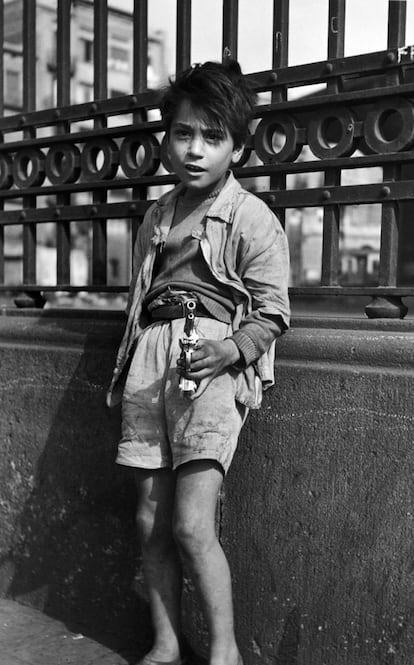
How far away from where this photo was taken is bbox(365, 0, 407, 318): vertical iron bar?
9.71ft

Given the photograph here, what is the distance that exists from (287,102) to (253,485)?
1350 millimetres

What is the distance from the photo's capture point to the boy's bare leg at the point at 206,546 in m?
2.81

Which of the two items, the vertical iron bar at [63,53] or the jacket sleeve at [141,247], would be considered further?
the vertical iron bar at [63,53]

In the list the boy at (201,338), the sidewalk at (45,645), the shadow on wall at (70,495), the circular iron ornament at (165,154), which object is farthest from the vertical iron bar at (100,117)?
the sidewalk at (45,645)

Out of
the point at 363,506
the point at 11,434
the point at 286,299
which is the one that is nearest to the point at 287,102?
the point at 286,299

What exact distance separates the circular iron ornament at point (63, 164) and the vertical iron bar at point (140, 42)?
442 mm

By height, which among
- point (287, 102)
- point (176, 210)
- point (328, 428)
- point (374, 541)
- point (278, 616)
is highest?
point (287, 102)

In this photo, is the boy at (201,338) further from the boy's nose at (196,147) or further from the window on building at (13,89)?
the window on building at (13,89)

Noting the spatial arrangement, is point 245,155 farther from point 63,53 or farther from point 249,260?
point 63,53

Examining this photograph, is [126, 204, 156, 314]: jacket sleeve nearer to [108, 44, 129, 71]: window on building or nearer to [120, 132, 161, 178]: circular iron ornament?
[120, 132, 161, 178]: circular iron ornament

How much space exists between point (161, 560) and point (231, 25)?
6.56ft

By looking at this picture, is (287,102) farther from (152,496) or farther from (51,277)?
(51,277)

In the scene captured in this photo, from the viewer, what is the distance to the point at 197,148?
2803mm

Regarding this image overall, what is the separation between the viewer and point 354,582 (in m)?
2.83
